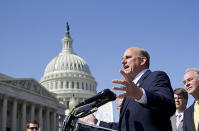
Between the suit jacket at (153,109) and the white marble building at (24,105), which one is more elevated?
the white marble building at (24,105)

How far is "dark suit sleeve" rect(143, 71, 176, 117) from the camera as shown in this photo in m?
3.16

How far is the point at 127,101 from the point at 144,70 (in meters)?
0.41

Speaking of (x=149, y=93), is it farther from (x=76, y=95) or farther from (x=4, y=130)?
(x=76, y=95)

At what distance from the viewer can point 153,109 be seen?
10.7ft

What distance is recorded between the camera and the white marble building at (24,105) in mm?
47500

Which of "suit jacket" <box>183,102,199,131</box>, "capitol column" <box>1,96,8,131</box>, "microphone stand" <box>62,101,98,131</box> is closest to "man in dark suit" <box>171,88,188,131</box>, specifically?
"suit jacket" <box>183,102,199,131</box>

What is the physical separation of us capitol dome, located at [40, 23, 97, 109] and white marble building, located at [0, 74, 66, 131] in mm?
39901

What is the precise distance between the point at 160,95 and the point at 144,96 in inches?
7.5

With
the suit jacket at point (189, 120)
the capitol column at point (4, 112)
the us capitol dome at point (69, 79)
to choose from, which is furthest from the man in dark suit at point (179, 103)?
the us capitol dome at point (69, 79)

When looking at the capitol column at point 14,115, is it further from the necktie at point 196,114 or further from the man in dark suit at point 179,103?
the necktie at point 196,114

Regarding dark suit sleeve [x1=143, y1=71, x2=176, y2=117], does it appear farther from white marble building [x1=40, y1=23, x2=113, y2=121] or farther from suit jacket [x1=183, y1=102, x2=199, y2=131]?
white marble building [x1=40, y1=23, x2=113, y2=121]

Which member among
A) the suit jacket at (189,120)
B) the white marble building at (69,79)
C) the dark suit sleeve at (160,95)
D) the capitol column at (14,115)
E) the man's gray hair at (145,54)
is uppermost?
the white marble building at (69,79)

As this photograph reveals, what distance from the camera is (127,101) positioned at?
12.1ft

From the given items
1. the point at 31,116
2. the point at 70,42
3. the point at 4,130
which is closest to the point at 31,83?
the point at 31,116
